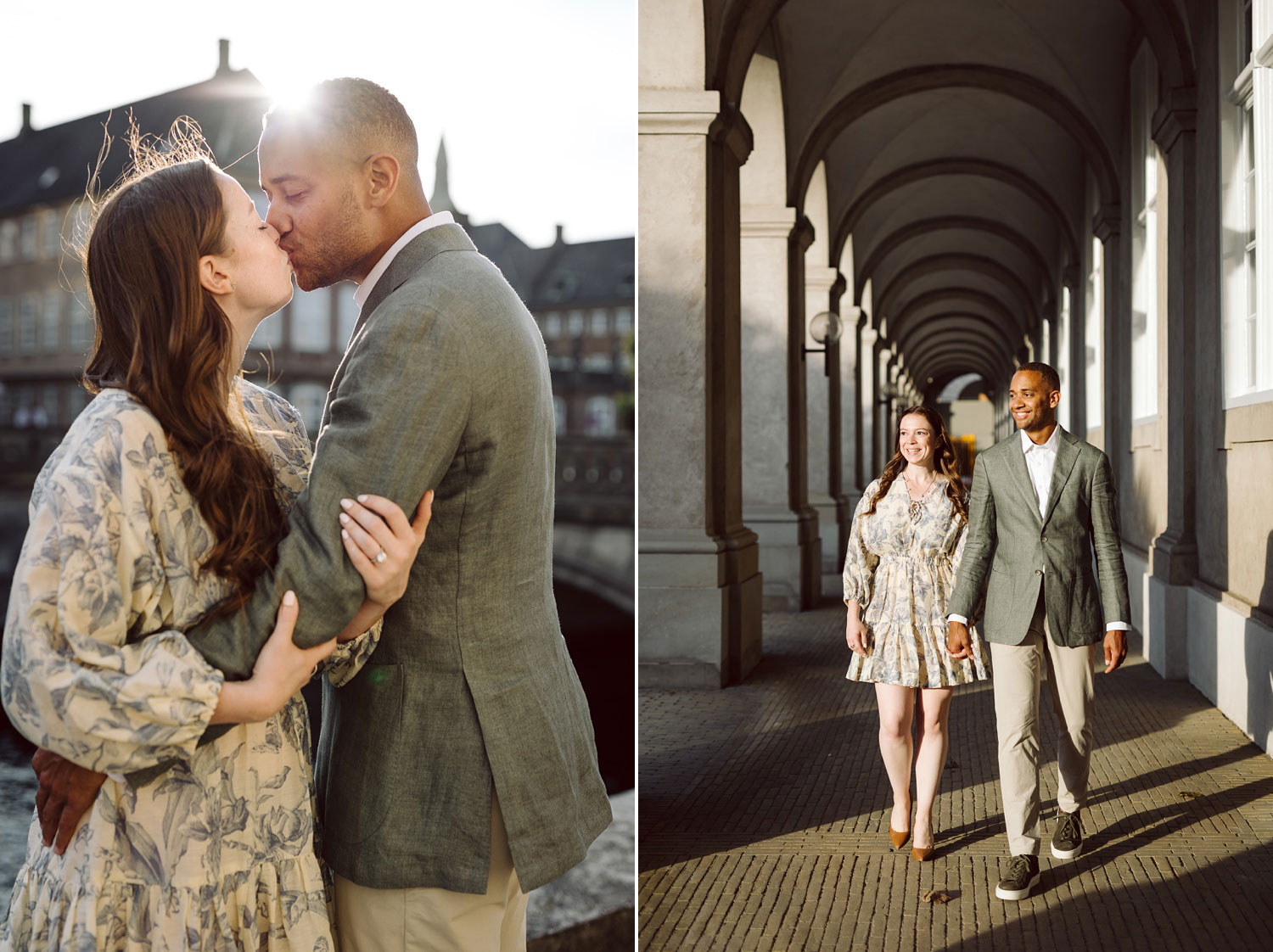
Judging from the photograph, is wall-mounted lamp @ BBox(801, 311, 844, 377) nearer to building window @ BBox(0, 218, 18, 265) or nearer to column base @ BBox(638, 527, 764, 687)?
column base @ BBox(638, 527, 764, 687)

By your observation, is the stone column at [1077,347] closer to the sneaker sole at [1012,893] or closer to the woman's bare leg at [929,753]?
Answer: the woman's bare leg at [929,753]

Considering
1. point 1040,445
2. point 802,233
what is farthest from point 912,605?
point 802,233

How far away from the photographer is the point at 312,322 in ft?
198

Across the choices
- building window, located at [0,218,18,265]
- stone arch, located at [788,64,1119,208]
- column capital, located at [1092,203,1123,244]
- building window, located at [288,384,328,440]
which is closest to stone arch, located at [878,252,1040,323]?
stone arch, located at [788,64,1119,208]

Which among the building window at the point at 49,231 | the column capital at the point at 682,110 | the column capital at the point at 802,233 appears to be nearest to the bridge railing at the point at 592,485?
the building window at the point at 49,231

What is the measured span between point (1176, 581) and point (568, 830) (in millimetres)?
7762

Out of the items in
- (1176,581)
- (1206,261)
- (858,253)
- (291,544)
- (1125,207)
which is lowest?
(1176,581)

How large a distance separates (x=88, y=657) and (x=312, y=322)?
61137 millimetres

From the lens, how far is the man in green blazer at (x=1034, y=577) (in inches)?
173

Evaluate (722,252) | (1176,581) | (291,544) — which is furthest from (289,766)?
(1176,581)

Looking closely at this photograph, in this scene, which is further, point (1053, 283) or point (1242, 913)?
point (1053, 283)

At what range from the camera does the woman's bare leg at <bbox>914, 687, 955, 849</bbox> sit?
15.2 ft

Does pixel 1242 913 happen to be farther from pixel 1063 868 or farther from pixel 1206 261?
pixel 1206 261

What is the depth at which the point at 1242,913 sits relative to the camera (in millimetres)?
4109
